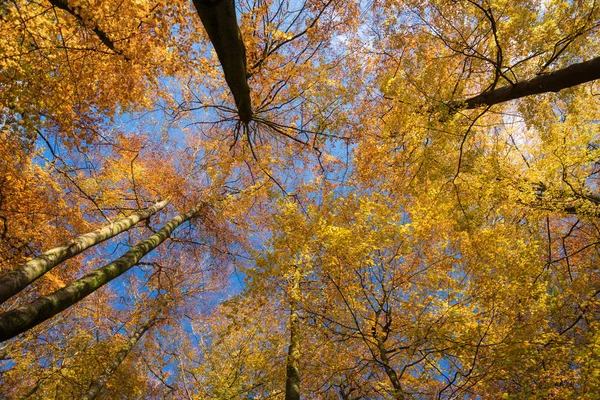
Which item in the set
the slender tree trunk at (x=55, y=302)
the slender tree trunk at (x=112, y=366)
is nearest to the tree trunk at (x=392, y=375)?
the slender tree trunk at (x=55, y=302)

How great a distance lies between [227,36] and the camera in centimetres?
255

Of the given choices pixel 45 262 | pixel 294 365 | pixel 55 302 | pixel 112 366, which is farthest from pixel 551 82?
pixel 112 366

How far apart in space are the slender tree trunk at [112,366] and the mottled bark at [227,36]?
7271 millimetres

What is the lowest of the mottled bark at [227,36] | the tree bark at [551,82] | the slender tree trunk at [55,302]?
the slender tree trunk at [55,302]

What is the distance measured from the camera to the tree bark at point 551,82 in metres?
3.33

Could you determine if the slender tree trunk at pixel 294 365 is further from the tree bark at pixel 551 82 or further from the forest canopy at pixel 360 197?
the tree bark at pixel 551 82

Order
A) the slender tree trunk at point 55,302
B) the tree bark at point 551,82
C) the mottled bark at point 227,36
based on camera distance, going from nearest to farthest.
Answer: the mottled bark at point 227,36
the slender tree trunk at point 55,302
the tree bark at point 551,82

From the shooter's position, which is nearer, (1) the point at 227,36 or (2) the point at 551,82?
(1) the point at 227,36

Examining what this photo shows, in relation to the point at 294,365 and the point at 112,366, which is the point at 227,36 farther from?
the point at 112,366

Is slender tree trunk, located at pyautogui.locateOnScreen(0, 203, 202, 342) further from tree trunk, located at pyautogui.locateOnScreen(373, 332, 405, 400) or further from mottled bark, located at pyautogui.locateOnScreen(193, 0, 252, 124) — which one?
tree trunk, located at pyautogui.locateOnScreen(373, 332, 405, 400)

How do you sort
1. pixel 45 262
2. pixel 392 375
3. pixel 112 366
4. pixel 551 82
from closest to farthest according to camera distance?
pixel 551 82 → pixel 45 262 → pixel 392 375 → pixel 112 366

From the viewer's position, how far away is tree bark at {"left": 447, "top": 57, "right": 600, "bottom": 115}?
10.9 feet

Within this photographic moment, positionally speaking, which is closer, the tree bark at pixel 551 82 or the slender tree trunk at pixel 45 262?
the slender tree trunk at pixel 45 262

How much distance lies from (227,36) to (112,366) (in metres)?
8.38
